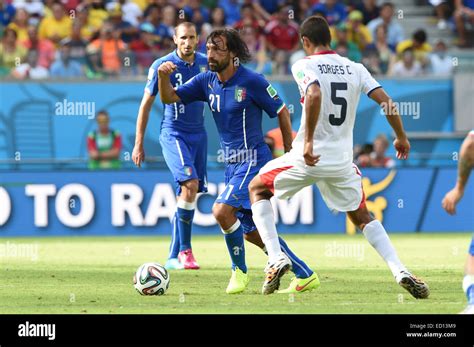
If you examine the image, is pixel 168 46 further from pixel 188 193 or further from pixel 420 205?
pixel 188 193

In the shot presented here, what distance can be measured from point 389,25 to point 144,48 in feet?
16.6

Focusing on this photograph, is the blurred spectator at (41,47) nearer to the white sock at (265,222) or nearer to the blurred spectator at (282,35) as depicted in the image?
the blurred spectator at (282,35)

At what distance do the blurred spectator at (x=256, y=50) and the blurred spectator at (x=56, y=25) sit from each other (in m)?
3.42

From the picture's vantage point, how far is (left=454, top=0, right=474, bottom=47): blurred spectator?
2294cm

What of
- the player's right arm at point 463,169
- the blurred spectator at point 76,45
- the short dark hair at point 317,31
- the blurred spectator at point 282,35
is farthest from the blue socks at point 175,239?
the blurred spectator at point 282,35

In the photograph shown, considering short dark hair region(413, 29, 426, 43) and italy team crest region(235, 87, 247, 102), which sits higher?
short dark hair region(413, 29, 426, 43)

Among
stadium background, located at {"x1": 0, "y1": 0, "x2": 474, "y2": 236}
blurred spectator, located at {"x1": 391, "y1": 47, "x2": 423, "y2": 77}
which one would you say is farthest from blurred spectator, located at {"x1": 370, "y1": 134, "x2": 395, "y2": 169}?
blurred spectator, located at {"x1": 391, "y1": 47, "x2": 423, "y2": 77}

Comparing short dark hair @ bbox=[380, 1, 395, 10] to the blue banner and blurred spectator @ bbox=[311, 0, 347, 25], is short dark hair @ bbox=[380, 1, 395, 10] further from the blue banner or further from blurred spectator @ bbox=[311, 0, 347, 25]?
the blue banner

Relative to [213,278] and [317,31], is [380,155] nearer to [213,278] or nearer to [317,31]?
[213,278]

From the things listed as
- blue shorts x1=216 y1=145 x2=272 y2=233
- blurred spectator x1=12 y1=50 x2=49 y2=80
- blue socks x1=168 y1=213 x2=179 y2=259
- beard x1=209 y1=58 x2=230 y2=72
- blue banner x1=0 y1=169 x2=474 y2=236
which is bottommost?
blue banner x1=0 y1=169 x2=474 y2=236

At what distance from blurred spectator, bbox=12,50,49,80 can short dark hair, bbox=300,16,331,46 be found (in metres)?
11.6

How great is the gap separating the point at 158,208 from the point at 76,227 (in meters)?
1.39

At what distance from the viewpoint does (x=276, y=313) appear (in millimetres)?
8828
